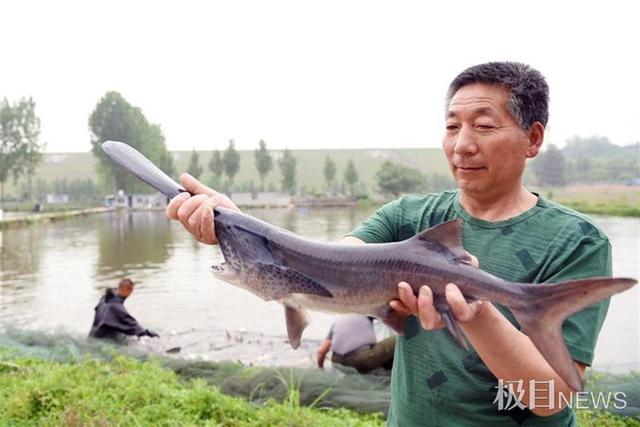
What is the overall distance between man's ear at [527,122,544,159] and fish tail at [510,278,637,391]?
0.70 m

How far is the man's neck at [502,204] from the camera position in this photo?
231cm

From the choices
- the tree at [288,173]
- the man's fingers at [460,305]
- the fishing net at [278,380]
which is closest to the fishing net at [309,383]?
the fishing net at [278,380]

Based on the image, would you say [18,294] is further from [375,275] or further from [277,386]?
[375,275]

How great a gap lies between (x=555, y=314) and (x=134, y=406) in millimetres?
5050

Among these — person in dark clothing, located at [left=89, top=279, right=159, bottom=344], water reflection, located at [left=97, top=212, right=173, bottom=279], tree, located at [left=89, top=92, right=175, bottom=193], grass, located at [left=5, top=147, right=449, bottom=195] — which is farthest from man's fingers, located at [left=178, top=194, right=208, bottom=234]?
grass, located at [left=5, top=147, right=449, bottom=195]

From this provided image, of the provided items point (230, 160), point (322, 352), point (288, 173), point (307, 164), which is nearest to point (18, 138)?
point (230, 160)

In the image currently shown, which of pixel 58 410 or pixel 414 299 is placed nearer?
pixel 414 299

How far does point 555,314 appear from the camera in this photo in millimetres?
1786

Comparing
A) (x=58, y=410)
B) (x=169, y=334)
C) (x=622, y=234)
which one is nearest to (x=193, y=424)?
(x=58, y=410)

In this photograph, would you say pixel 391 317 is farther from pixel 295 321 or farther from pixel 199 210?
pixel 199 210

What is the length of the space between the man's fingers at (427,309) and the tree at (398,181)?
76560 mm

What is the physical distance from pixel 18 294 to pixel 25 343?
9.15m

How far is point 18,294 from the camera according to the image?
17625 mm

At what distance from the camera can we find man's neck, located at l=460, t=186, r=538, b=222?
2.31m
